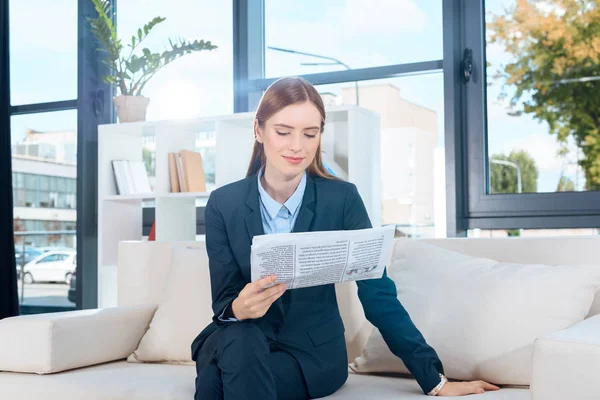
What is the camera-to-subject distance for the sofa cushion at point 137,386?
1.87 m

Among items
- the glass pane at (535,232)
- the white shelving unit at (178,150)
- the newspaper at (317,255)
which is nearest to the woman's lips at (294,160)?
the newspaper at (317,255)

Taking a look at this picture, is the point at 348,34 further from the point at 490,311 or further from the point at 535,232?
the point at 490,311

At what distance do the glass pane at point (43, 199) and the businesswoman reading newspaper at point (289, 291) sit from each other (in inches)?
106

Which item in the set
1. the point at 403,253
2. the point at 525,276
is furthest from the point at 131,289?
the point at 525,276

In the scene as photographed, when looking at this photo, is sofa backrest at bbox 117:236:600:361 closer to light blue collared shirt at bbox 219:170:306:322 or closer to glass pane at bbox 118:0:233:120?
light blue collared shirt at bbox 219:170:306:322

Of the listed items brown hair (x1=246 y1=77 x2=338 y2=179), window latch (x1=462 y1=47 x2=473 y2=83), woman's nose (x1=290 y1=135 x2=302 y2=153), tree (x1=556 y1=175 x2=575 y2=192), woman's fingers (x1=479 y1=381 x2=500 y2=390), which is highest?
window latch (x1=462 y1=47 x2=473 y2=83)

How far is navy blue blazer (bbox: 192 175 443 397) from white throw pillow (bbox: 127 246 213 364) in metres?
0.45

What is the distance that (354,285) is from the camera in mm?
2348

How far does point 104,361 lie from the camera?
245 cm

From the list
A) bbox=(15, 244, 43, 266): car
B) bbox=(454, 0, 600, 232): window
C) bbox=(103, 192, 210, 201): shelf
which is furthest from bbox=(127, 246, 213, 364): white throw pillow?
bbox=(15, 244, 43, 266): car

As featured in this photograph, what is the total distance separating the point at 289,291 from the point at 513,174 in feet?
5.65

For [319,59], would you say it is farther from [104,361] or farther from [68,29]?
[104,361]

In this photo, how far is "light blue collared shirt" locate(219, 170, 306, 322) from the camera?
6.56 feet

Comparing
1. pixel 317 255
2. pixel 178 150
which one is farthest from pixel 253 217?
pixel 178 150
